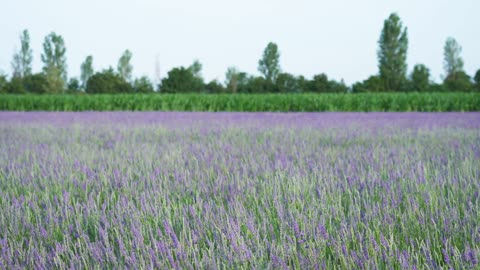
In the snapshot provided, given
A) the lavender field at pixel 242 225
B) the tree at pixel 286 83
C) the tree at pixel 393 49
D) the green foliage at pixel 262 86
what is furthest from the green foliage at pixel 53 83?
the lavender field at pixel 242 225

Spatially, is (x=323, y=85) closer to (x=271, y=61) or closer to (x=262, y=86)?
(x=262, y=86)

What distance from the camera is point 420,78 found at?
167ft

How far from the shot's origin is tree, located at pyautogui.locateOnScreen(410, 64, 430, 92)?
46938mm

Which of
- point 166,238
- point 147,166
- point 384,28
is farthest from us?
point 384,28

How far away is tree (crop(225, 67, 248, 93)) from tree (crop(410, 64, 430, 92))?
20.0 metres

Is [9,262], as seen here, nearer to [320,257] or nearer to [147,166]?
[320,257]

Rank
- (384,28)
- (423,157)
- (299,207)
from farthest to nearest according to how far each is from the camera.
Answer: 1. (384,28)
2. (423,157)
3. (299,207)

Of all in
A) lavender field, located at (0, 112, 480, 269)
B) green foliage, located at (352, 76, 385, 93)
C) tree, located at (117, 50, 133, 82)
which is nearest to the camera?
lavender field, located at (0, 112, 480, 269)

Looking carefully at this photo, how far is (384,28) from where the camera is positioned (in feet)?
185

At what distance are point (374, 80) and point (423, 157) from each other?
4043 cm

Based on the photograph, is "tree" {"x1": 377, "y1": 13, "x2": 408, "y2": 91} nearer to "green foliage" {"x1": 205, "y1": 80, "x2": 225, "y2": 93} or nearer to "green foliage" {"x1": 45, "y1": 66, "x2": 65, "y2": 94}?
"green foliage" {"x1": 205, "y1": 80, "x2": 225, "y2": 93}

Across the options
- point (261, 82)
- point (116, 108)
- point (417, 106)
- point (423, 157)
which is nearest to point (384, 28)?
point (261, 82)

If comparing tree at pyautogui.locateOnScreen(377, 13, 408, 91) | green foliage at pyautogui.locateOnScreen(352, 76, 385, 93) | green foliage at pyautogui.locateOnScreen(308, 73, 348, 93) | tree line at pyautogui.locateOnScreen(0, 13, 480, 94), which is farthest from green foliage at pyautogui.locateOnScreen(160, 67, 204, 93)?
tree at pyautogui.locateOnScreen(377, 13, 408, 91)

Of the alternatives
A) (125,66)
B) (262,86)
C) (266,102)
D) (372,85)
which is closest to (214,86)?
(262,86)
